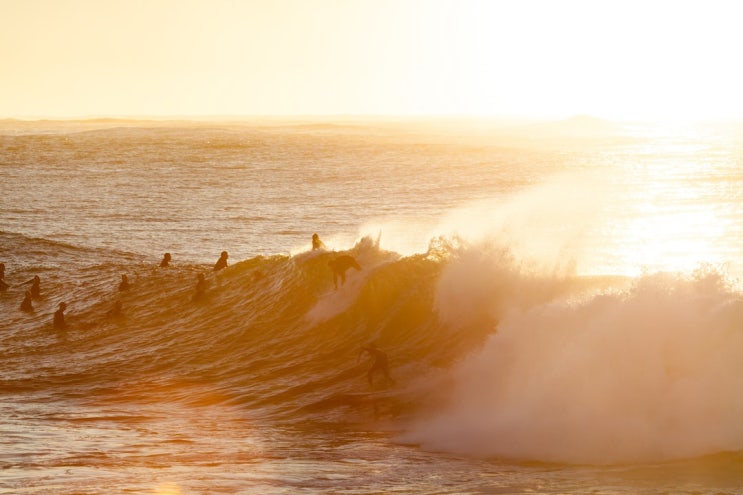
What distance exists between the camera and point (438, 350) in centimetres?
2289

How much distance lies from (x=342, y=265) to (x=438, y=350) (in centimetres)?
546

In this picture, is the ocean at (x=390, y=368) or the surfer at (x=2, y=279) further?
the surfer at (x=2, y=279)

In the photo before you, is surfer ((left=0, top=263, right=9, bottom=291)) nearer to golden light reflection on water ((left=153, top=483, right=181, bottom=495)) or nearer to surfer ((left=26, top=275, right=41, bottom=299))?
surfer ((left=26, top=275, right=41, bottom=299))

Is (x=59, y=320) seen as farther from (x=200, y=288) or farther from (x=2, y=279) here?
(x=2, y=279)

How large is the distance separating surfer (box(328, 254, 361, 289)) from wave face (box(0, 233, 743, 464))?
32cm

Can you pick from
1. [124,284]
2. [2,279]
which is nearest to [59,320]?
[124,284]

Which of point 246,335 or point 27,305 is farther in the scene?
point 27,305

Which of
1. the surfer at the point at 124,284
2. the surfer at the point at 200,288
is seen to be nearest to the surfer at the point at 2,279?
the surfer at the point at 124,284

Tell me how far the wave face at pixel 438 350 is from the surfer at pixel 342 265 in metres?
0.32

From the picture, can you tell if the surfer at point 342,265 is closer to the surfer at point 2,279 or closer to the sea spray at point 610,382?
the sea spray at point 610,382

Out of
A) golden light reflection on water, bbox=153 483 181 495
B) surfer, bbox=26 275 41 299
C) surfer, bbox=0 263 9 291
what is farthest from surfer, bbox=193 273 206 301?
golden light reflection on water, bbox=153 483 181 495

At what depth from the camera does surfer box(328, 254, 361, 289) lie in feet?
90.0

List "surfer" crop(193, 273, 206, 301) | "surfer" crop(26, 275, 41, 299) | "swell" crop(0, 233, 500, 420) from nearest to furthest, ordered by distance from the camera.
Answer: "swell" crop(0, 233, 500, 420) → "surfer" crop(193, 273, 206, 301) → "surfer" crop(26, 275, 41, 299)

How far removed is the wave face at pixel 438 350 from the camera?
57.7ft
